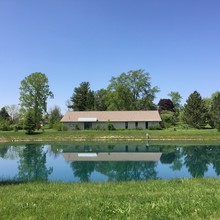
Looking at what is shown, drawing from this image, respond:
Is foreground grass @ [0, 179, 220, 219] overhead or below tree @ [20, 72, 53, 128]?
below

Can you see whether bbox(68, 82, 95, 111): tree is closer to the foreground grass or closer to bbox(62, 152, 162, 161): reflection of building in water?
bbox(62, 152, 162, 161): reflection of building in water

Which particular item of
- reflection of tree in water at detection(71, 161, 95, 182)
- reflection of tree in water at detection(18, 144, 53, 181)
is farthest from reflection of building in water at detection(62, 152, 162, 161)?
reflection of tree in water at detection(71, 161, 95, 182)

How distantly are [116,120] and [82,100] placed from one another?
26601 mm

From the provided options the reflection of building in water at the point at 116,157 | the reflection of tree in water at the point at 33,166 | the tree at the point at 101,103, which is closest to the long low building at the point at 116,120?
the tree at the point at 101,103

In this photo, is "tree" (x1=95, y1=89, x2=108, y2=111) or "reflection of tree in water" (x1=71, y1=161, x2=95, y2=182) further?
"tree" (x1=95, y1=89, x2=108, y2=111)

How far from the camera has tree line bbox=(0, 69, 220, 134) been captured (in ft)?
219

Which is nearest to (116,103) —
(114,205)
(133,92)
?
(133,92)

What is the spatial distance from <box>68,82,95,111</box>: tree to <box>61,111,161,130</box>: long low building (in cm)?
2100

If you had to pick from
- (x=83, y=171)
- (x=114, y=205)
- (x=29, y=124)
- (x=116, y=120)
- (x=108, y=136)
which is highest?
(x=116, y=120)

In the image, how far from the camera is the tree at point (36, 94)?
2670 inches

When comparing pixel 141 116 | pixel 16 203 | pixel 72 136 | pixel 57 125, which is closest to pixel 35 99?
pixel 57 125

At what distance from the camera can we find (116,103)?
276ft

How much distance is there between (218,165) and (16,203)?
73.9 ft

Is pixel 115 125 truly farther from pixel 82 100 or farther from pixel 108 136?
pixel 82 100
